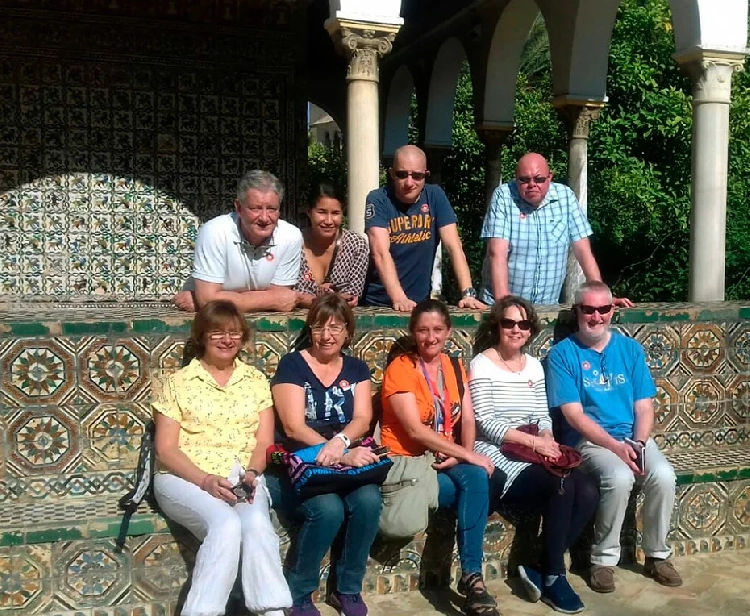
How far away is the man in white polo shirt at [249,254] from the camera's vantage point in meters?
3.98

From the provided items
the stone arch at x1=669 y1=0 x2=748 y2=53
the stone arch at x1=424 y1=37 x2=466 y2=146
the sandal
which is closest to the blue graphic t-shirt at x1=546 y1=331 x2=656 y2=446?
the sandal

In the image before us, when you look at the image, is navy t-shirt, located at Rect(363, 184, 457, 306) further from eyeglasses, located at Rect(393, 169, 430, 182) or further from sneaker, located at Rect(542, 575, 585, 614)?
sneaker, located at Rect(542, 575, 585, 614)

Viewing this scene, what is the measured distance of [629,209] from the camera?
13359 mm

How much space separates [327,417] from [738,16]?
5.50 m

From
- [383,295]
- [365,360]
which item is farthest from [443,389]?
[383,295]

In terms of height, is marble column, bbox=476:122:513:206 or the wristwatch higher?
marble column, bbox=476:122:513:206

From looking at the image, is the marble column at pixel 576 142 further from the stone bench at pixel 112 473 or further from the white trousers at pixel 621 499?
the white trousers at pixel 621 499

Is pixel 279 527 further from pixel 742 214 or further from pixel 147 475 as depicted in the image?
pixel 742 214

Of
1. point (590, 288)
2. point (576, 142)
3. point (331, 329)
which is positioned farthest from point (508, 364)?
point (576, 142)

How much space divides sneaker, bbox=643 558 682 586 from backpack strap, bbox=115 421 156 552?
233cm

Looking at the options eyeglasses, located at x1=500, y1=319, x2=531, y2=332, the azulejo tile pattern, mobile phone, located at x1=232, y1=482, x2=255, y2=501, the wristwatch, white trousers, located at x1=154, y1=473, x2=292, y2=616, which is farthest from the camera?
the azulejo tile pattern

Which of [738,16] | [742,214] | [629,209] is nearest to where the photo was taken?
[738,16]

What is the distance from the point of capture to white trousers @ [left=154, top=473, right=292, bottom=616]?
10.5 ft

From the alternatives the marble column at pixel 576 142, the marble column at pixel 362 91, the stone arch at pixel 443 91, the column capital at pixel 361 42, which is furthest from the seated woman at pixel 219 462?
the stone arch at pixel 443 91
